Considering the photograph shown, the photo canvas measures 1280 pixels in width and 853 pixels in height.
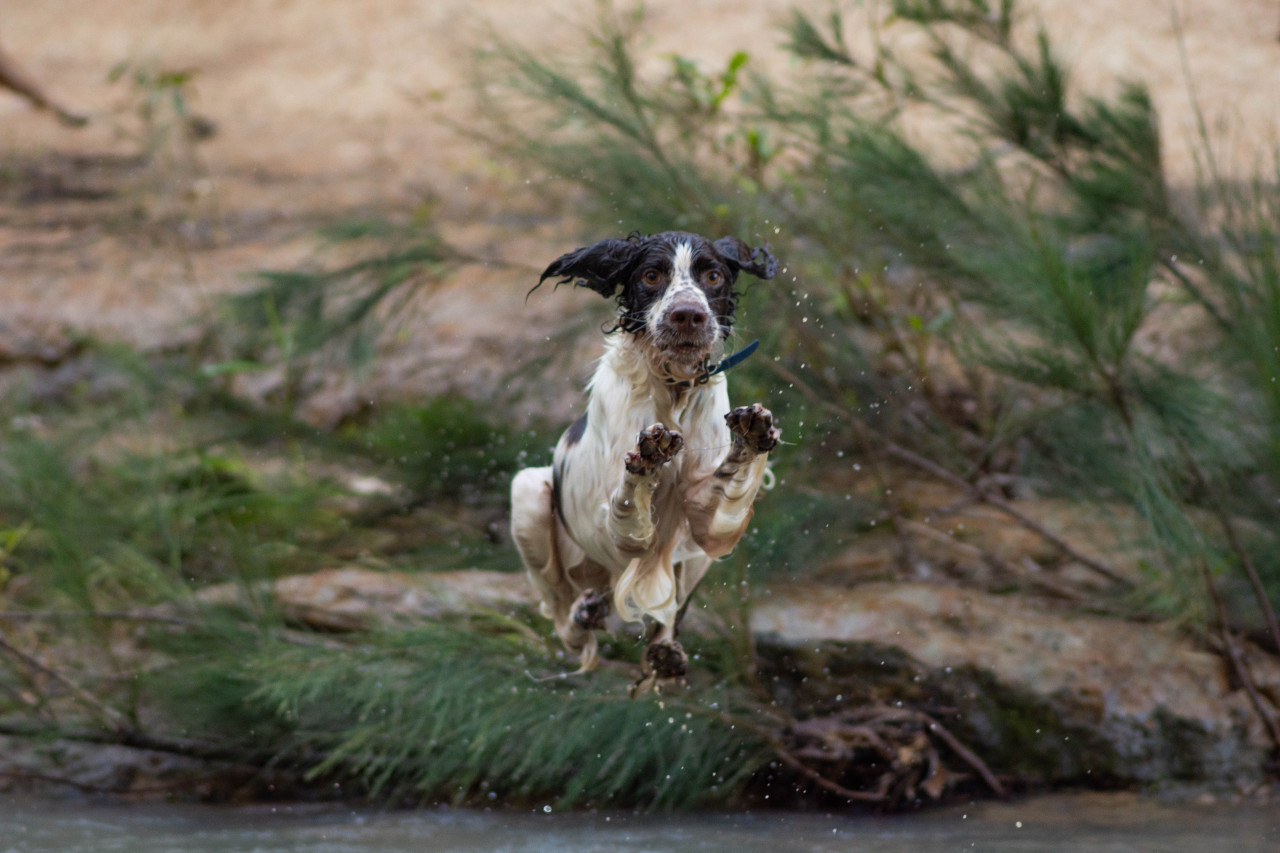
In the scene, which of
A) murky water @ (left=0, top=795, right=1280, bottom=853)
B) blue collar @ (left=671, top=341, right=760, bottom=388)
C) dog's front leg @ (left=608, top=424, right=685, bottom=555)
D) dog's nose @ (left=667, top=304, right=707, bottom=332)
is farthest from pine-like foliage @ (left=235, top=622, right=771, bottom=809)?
dog's nose @ (left=667, top=304, right=707, bottom=332)

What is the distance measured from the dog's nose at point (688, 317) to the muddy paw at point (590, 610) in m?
0.70

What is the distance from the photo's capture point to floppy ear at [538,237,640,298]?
171 centimetres

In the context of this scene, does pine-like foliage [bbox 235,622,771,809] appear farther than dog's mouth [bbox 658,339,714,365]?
Yes

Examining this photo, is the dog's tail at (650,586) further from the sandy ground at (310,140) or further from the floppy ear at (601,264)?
the sandy ground at (310,140)

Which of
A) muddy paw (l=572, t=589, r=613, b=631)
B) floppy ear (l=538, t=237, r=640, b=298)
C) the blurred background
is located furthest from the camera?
the blurred background

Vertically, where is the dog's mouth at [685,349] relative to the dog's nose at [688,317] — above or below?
below

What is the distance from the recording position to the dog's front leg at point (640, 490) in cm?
158

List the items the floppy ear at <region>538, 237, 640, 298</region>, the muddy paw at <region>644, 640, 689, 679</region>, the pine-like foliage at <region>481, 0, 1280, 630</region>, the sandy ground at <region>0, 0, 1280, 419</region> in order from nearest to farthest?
1. the floppy ear at <region>538, 237, 640, 298</region>
2. the muddy paw at <region>644, 640, 689, 679</region>
3. the pine-like foliage at <region>481, 0, 1280, 630</region>
4. the sandy ground at <region>0, 0, 1280, 419</region>

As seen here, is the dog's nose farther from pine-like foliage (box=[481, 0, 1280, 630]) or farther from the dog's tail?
pine-like foliage (box=[481, 0, 1280, 630])

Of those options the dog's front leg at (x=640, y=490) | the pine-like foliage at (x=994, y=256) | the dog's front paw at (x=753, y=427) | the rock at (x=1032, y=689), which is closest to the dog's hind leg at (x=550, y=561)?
the dog's front leg at (x=640, y=490)

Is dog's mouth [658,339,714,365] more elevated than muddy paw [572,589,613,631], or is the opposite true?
dog's mouth [658,339,714,365]

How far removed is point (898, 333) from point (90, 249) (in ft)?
17.8

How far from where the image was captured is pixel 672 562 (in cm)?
191

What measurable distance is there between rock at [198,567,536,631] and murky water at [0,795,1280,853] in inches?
26.6
